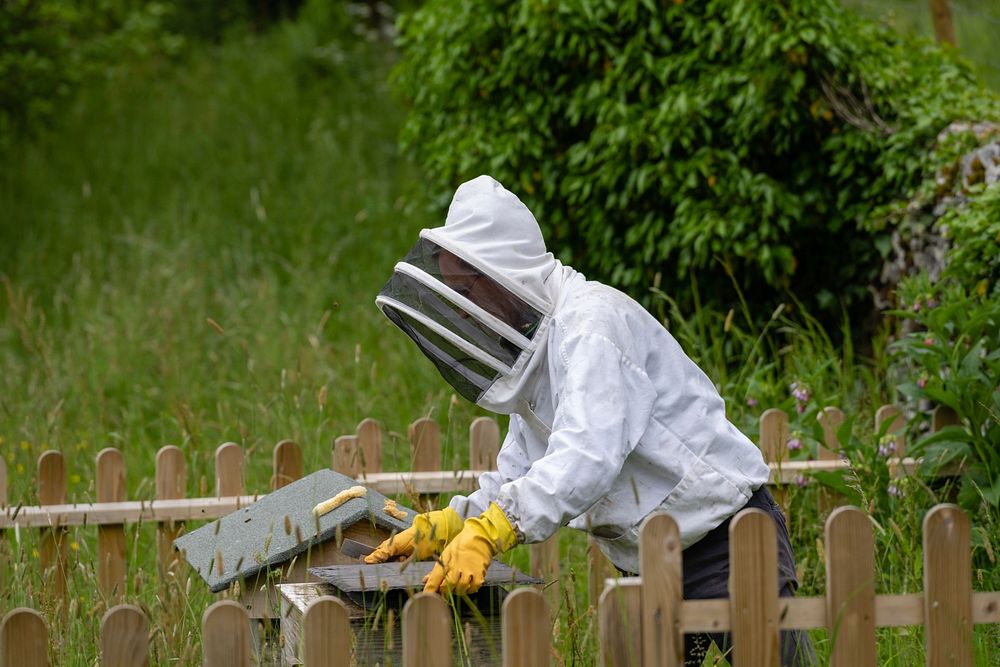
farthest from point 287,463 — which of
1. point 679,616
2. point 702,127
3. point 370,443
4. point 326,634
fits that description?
point 702,127

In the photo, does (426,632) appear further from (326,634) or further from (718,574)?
(718,574)

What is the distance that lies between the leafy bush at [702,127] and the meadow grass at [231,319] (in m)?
0.40

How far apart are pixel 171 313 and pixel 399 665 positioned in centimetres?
462

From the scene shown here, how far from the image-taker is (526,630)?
7.61 ft

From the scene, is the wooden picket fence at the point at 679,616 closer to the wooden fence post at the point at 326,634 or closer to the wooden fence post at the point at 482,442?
the wooden fence post at the point at 326,634

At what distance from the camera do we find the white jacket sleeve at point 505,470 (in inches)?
118

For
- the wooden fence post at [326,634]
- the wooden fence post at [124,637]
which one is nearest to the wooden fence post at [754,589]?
the wooden fence post at [326,634]

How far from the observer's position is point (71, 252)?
8930mm

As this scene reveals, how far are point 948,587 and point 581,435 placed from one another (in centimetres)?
83

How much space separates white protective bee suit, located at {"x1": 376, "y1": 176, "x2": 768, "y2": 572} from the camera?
101 inches

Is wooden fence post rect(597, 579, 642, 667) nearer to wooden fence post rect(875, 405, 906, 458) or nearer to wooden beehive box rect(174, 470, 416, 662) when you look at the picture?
wooden beehive box rect(174, 470, 416, 662)

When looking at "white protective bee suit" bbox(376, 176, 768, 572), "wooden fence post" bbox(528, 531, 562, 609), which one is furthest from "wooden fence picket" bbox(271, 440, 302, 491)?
"white protective bee suit" bbox(376, 176, 768, 572)

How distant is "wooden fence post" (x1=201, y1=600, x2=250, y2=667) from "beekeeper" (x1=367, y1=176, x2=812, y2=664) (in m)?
0.40

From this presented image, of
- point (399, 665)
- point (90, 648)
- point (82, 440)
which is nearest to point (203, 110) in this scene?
point (82, 440)
